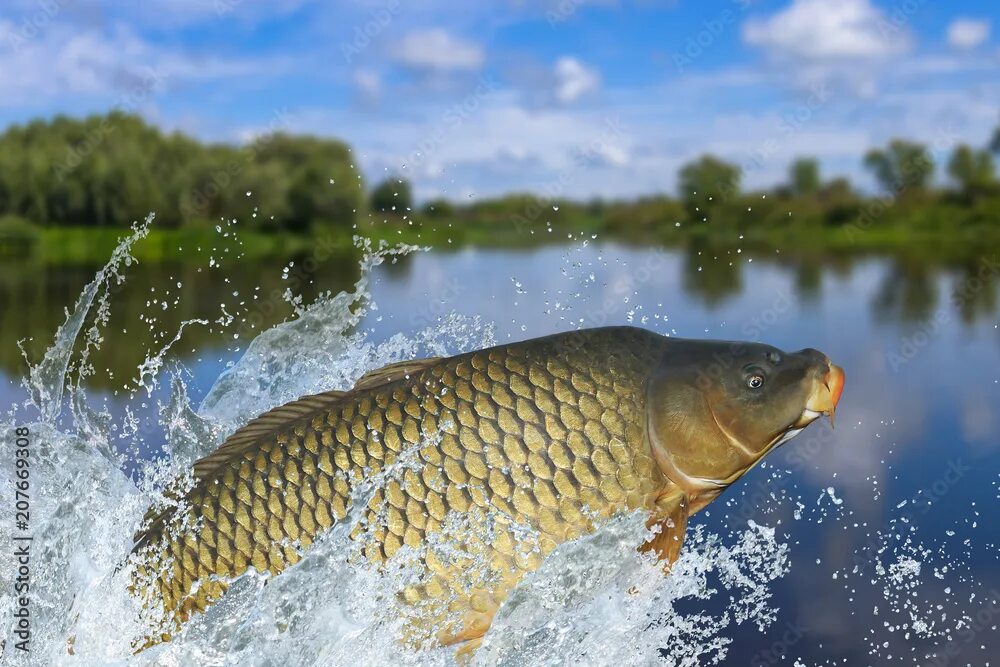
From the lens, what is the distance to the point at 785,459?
6.71m

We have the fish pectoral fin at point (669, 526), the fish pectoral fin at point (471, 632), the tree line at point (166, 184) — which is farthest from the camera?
the tree line at point (166, 184)

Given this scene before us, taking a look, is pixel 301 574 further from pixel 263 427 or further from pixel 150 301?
pixel 150 301

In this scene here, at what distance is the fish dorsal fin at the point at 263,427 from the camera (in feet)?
8.84

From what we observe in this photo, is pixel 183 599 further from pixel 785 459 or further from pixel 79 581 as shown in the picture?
pixel 785 459

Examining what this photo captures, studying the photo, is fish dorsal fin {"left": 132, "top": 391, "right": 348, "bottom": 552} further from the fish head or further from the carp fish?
the fish head

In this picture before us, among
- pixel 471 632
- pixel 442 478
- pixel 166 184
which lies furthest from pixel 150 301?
pixel 442 478

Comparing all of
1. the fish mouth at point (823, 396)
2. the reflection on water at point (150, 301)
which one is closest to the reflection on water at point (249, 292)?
the reflection on water at point (150, 301)

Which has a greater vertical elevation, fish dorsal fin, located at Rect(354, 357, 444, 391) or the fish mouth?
fish dorsal fin, located at Rect(354, 357, 444, 391)

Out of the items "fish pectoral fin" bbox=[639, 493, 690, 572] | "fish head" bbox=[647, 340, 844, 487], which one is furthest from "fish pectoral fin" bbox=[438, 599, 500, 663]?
"fish head" bbox=[647, 340, 844, 487]

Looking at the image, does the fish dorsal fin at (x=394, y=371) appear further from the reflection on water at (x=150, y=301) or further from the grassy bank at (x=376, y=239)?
the grassy bank at (x=376, y=239)

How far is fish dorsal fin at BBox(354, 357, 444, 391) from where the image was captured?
107 inches

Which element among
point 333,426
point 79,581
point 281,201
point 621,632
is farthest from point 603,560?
point 281,201

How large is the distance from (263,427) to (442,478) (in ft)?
1.84

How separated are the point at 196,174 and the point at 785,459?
38379 mm
